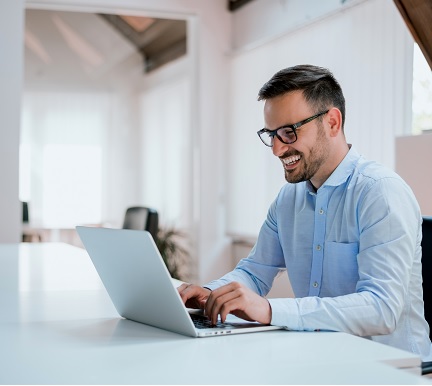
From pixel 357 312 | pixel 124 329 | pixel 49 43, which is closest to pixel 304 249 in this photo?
pixel 357 312

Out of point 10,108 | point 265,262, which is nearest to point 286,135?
point 265,262

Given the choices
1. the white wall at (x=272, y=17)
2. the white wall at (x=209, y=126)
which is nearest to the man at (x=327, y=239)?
the white wall at (x=272, y=17)

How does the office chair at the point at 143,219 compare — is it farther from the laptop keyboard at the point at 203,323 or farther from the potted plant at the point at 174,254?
the potted plant at the point at 174,254

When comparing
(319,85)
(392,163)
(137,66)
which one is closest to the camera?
(319,85)

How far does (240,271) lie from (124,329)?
0.71 metres

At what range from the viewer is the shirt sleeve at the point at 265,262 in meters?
2.31

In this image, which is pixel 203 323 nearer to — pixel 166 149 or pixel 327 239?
pixel 327 239

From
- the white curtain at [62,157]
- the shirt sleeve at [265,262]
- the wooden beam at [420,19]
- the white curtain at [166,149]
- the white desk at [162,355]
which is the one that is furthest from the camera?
the white curtain at [166,149]

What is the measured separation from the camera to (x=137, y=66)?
797 centimetres

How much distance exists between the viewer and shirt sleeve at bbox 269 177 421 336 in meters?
1.66

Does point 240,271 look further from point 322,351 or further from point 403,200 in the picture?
point 322,351

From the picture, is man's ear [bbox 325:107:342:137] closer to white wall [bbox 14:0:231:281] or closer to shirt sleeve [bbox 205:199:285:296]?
shirt sleeve [bbox 205:199:285:296]

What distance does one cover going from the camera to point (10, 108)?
20.0 ft

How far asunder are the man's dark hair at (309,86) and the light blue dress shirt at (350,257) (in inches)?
6.9
